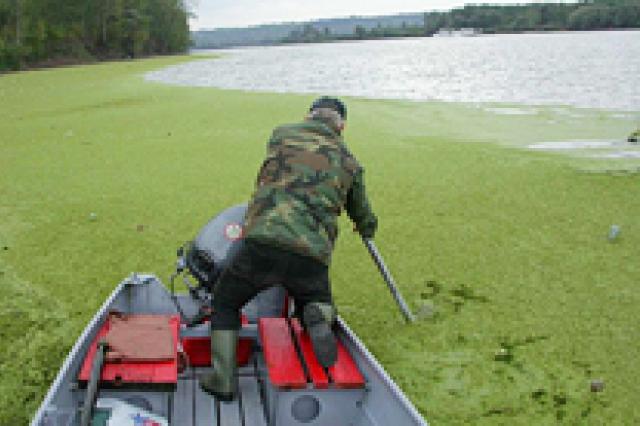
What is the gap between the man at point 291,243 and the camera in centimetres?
227

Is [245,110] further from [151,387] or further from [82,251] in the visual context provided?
[151,387]

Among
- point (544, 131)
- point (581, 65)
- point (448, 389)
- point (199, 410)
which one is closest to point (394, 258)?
point (448, 389)

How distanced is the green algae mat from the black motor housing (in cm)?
80

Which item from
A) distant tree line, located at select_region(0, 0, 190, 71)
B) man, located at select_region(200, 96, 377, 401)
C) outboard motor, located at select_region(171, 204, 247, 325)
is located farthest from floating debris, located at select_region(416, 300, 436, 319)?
distant tree line, located at select_region(0, 0, 190, 71)

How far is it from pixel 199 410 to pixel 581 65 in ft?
85.5

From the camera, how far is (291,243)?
224 cm

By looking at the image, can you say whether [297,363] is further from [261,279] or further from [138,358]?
[138,358]

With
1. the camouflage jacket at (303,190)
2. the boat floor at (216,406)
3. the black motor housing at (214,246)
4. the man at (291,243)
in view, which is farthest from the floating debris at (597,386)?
the black motor housing at (214,246)

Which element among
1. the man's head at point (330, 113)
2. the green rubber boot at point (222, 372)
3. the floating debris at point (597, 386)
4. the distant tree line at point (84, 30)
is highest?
the distant tree line at point (84, 30)

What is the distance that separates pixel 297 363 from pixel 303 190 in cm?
68

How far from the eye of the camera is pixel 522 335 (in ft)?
10.4

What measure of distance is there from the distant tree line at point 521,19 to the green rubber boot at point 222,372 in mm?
70113

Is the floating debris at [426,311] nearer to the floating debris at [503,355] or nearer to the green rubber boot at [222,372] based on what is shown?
the floating debris at [503,355]

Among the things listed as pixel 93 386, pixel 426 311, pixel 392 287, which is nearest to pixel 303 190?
pixel 93 386
